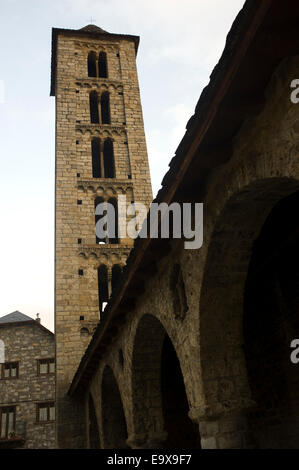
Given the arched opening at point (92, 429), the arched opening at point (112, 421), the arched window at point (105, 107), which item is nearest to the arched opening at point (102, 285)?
the arched opening at point (92, 429)

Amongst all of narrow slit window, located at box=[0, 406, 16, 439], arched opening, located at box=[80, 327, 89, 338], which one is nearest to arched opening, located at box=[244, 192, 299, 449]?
arched opening, located at box=[80, 327, 89, 338]

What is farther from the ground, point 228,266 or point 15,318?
point 15,318

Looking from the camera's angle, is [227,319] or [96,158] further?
[96,158]

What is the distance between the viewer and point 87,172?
61.7 ft

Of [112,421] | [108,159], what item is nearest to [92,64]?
[108,159]

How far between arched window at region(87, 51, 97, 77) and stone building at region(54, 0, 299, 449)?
1665 centimetres

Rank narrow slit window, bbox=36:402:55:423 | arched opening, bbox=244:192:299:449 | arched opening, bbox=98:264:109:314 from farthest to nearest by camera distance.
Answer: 1. narrow slit window, bbox=36:402:55:423
2. arched opening, bbox=98:264:109:314
3. arched opening, bbox=244:192:299:449

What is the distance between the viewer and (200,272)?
480 centimetres

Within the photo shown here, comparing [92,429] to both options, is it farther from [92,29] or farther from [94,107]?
[92,29]

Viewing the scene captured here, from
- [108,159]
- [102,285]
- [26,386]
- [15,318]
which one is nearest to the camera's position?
[102,285]

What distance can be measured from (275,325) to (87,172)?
13.2 m

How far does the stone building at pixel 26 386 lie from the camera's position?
23219 mm

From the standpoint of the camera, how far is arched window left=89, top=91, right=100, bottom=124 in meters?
21.3

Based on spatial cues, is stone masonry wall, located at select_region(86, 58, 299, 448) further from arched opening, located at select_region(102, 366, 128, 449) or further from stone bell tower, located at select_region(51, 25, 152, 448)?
stone bell tower, located at select_region(51, 25, 152, 448)
